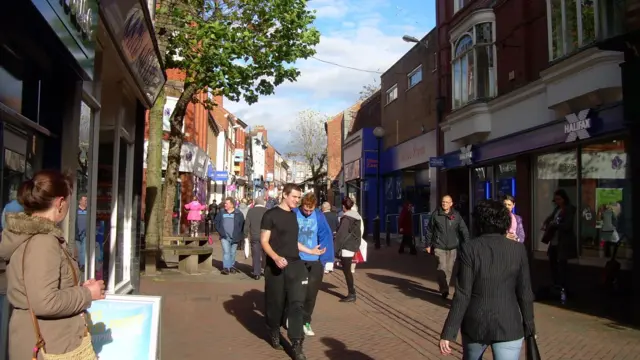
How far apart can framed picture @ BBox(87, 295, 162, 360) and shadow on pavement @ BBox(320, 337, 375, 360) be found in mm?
2516

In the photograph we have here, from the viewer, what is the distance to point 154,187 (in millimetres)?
11711

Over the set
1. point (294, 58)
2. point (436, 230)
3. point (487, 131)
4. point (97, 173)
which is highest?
point (294, 58)

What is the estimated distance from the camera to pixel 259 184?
2793 inches

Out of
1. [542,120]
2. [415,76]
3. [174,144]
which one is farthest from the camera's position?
[415,76]

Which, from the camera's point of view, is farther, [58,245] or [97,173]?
[97,173]

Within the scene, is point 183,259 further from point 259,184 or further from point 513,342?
point 259,184

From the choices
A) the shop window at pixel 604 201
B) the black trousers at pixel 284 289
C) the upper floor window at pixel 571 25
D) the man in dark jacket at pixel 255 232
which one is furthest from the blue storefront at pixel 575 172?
the black trousers at pixel 284 289

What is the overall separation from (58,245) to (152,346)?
1.57 metres

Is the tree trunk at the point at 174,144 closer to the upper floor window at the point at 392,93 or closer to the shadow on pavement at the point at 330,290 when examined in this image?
the shadow on pavement at the point at 330,290

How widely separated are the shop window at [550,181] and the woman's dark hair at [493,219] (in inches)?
365

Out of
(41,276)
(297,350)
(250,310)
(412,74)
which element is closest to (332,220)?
(250,310)

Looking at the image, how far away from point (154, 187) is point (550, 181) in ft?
29.3

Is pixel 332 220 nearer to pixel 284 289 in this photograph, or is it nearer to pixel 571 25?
pixel 571 25

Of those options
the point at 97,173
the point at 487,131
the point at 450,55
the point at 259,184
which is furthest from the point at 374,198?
the point at 259,184
